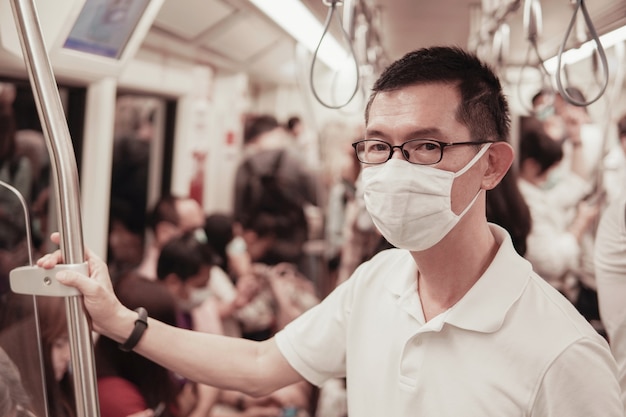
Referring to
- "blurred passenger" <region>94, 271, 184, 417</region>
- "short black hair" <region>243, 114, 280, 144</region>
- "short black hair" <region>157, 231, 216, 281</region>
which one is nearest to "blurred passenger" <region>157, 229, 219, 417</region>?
"short black hair" <region>157, 231, 216, 281</region>

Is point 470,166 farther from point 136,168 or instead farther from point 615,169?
point 136,168

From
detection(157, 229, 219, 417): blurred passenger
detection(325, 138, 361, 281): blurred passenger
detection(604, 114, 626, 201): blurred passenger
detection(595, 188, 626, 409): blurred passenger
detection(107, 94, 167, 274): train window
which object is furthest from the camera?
detection(325, 138, 361, 281): blurred passenger

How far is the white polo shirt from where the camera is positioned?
1.16 m

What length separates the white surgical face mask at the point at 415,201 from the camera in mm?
1262

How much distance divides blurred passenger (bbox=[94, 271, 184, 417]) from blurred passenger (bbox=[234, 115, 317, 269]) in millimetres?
1927

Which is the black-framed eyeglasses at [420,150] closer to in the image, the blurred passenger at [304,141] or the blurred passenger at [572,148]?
the blurred passenger at [572,148]

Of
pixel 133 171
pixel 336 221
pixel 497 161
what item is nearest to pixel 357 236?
pixel 336 221

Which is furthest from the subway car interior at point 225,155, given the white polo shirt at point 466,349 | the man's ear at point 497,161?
the white polo shirt at point 466,349

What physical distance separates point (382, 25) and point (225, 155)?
1926 mm

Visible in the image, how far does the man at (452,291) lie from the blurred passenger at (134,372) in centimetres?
59

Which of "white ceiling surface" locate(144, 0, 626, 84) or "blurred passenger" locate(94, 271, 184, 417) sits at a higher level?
"white ceiling surface" locate(144, 0, 626, 84)

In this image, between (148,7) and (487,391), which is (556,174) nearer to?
(148,7)

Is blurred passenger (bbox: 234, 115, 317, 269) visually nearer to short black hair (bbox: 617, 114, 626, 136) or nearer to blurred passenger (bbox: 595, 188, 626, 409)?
short black hair (bbox: 617, 114, 626, 136)

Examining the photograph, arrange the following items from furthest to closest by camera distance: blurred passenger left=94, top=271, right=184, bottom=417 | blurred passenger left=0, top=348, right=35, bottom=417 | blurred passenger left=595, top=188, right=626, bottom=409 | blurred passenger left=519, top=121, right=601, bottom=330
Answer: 1. blurred passenger left=519, top=121, right=601, bottom=330
2. blurred passenger left=94, top=271, right=184, bottom=417
3. blurred passenger left=595, top=188, right=626, bottom=409
4. blurred passenger left=0, top=348, right=35, bottom=417
